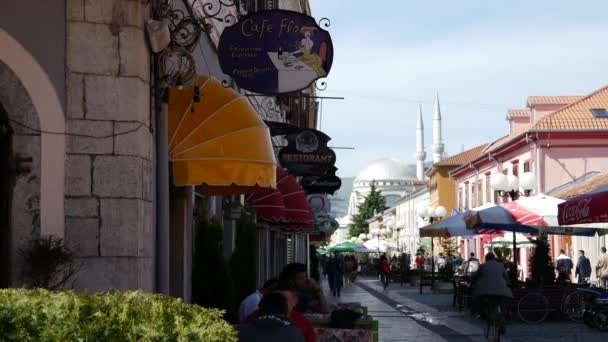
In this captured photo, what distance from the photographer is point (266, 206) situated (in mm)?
19859

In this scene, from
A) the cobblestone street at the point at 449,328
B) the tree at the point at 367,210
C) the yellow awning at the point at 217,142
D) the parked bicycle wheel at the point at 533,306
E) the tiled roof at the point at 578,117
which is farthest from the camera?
the tree at the point at 367,210

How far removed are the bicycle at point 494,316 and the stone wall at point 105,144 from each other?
10548 mm

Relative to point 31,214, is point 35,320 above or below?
below

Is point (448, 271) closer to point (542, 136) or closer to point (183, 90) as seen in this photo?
point (542, 136)

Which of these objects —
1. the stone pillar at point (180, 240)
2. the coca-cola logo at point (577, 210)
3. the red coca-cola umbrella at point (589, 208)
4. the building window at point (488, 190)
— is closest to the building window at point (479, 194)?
the building window at point (488, 190)

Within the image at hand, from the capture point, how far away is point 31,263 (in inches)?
354

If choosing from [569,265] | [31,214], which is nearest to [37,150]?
[31,214]

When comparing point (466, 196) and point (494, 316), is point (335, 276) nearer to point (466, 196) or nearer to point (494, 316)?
point (494, 316)

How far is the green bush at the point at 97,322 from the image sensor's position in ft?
17.2

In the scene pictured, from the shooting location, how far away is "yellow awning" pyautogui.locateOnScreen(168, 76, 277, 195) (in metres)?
10.9

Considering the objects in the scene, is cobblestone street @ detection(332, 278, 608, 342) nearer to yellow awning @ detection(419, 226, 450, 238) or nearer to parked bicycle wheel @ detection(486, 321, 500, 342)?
parked bicycle wheel @ detection(486, 321, 500, 342)

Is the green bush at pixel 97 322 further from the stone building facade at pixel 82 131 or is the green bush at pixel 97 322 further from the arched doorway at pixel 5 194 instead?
the stone building facade at pixel 82 131

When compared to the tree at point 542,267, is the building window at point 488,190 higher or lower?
higher

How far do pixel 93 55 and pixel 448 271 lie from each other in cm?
3943
